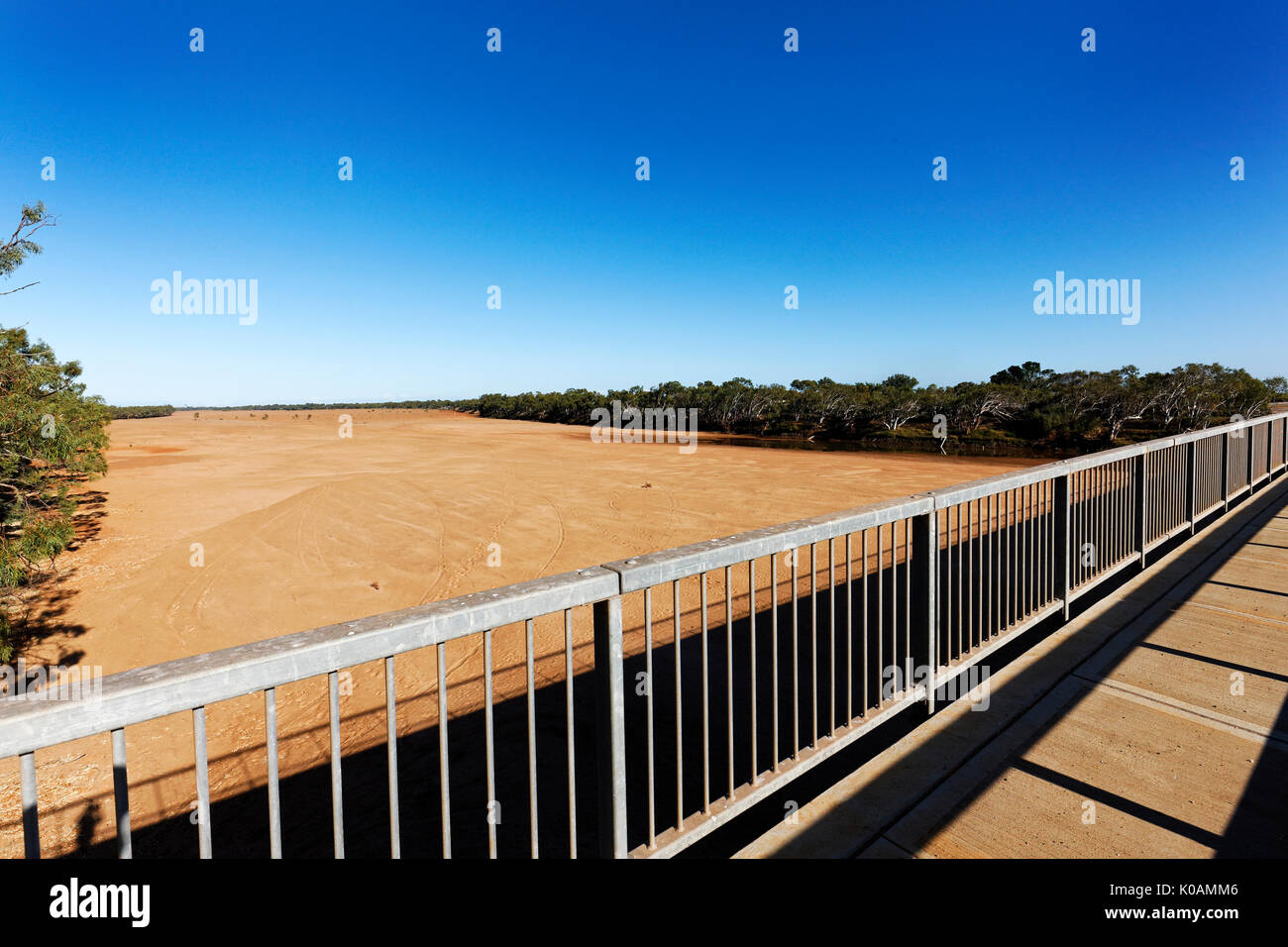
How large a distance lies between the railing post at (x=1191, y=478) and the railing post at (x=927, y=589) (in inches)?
200

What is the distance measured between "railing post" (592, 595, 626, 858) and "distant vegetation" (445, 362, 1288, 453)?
3027 centimetres

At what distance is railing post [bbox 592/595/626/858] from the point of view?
1.76 metres

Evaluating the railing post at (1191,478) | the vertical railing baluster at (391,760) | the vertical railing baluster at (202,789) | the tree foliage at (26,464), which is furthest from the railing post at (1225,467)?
the tree foliage at (26,464)

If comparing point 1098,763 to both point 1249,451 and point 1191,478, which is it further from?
point 1249,451

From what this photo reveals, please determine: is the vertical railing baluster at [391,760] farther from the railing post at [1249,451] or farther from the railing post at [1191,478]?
the railing post at [1249,451]

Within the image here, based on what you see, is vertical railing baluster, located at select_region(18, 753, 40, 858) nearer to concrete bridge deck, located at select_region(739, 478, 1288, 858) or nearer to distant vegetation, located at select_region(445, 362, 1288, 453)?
concrete bridge deck, located at select_region(739, 478, 1288, 858)

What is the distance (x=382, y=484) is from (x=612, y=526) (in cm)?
863

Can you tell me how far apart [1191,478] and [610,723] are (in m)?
7.22

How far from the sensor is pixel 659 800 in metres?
4.68

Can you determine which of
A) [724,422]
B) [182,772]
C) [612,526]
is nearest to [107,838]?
[182,772]

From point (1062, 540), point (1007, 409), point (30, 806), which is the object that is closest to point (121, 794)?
point (30, 806)

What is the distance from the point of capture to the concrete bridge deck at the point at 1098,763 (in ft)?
7.22

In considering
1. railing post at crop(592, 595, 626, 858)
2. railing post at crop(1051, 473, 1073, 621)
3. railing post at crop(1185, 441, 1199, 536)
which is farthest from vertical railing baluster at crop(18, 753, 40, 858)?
railing post at crop(1185, 441, 1199, 536)
